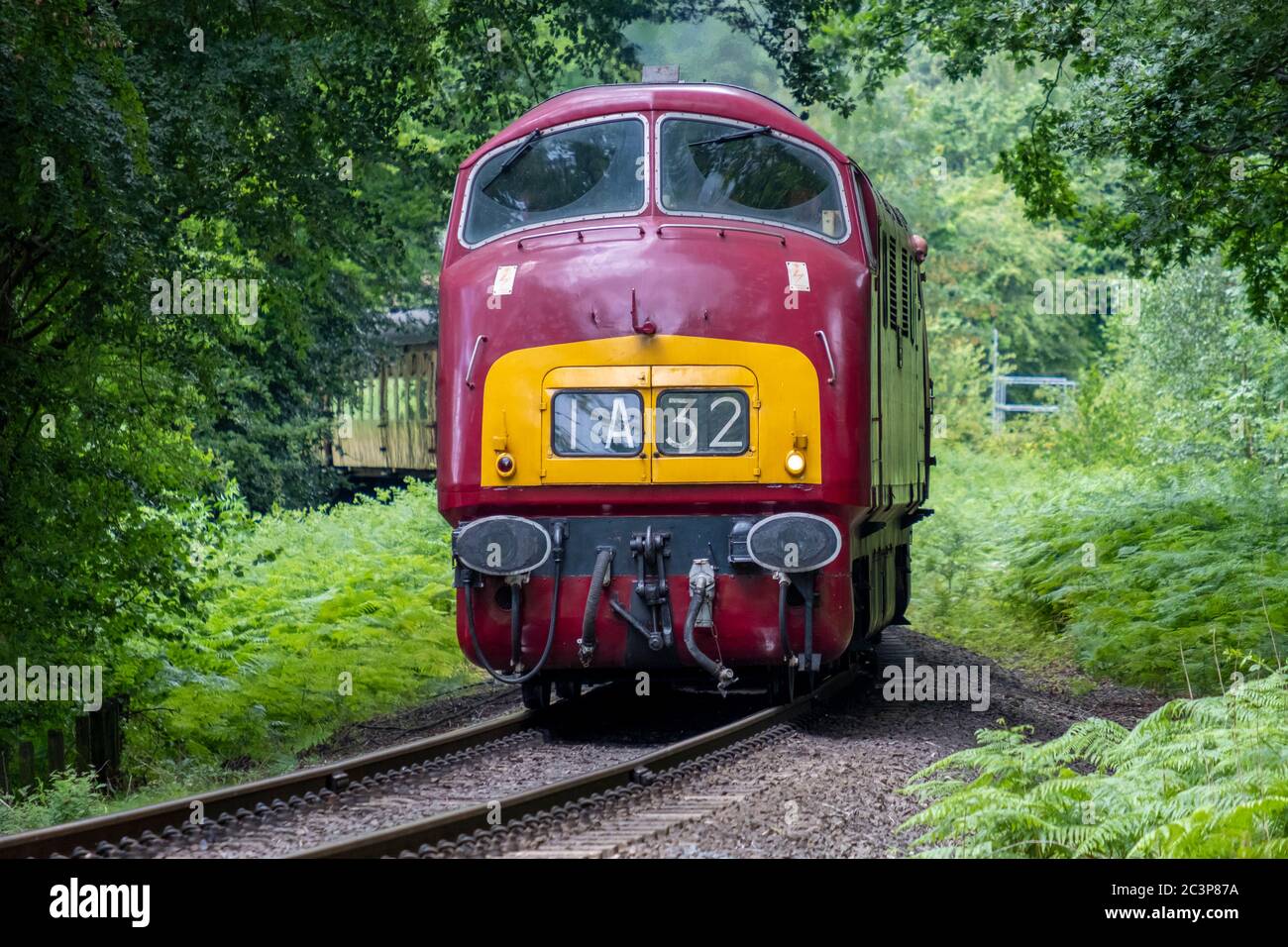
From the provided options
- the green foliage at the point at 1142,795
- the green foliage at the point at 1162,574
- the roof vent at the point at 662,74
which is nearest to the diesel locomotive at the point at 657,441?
the roof vent at the point at 662,74

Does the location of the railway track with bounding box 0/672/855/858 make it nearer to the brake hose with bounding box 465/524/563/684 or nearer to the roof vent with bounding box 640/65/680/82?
the brake hose with bounding box 465/524/563/684

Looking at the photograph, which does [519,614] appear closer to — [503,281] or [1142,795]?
[503,281]

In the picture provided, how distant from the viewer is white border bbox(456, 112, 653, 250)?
29.9 ft

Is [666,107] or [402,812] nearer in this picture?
[402,812]

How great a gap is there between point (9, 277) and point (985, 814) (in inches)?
292

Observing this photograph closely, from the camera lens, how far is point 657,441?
8492 mm

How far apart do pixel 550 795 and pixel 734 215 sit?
387cm

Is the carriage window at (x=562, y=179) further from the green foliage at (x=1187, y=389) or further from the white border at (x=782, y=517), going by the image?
the green foliage at (x=1187, y=389)

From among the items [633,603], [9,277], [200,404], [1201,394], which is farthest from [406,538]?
[1201,394]

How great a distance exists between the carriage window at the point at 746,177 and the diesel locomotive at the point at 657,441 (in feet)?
0.28

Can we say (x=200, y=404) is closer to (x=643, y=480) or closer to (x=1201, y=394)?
(x=643, y=480)

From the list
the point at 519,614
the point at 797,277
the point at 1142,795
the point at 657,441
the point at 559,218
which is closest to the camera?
the point at 1142,795

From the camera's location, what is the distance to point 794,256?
8820 mm

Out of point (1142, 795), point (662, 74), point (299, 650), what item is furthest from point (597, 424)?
→ point (299, 650)
